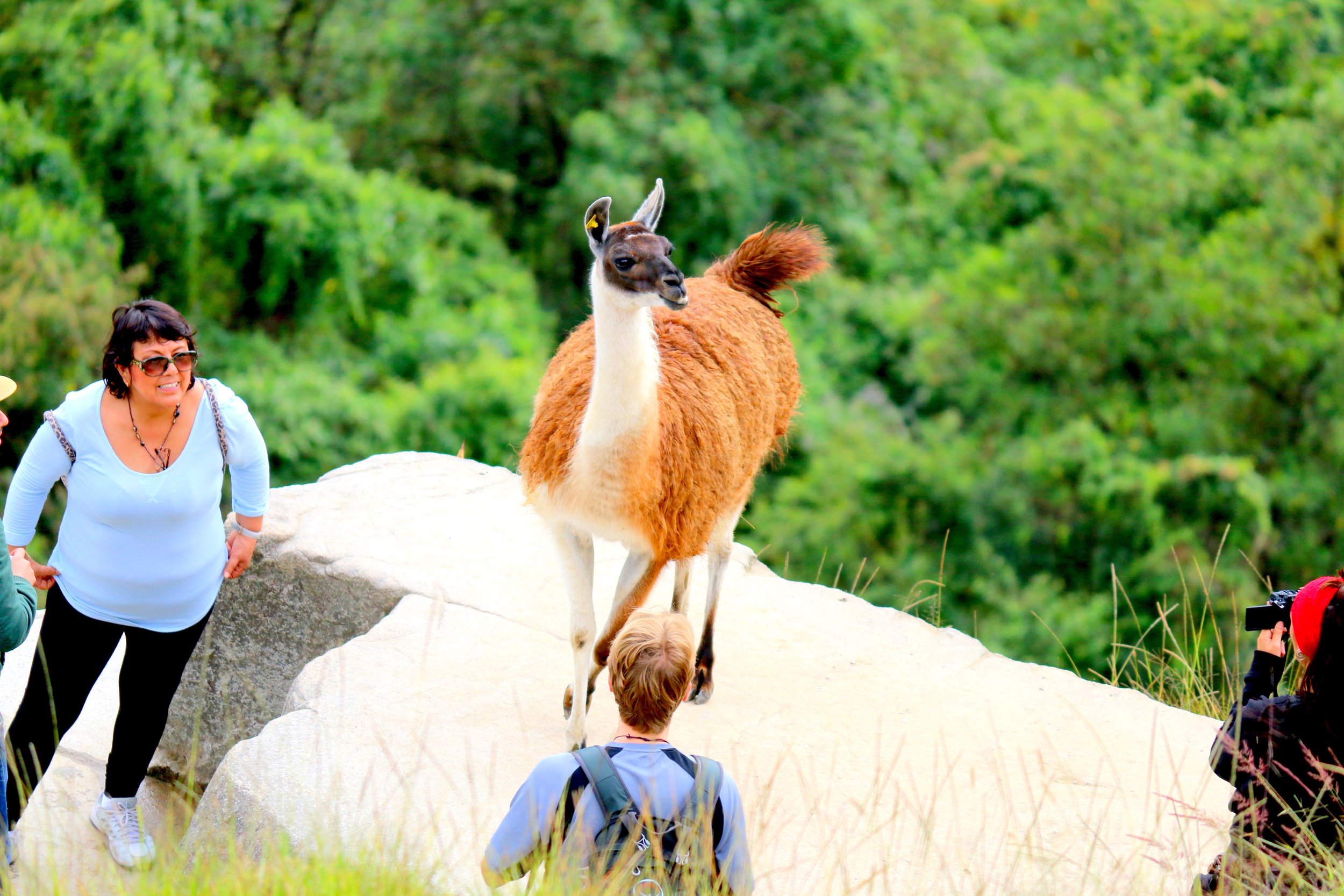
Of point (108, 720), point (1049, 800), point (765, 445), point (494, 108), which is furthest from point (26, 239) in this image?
point (1049, 800)

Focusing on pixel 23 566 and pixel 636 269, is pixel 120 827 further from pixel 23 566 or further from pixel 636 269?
pixel 636 269

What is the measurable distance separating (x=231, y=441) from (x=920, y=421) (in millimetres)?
8920

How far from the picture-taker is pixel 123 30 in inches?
379

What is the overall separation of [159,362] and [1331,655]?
109 inches

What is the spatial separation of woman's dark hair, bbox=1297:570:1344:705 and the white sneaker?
2968mm

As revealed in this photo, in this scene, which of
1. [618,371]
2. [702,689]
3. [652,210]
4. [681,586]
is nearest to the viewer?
[618,371]

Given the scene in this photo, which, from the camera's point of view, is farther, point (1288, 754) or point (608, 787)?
point (1288, 754)

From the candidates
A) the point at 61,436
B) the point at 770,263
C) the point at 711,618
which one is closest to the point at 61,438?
the point at 61,436

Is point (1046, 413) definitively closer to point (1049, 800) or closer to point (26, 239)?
point (1049, 800)

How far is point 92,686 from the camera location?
141 inches

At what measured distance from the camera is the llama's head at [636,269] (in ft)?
12.0

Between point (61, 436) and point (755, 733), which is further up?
point (61, 436)

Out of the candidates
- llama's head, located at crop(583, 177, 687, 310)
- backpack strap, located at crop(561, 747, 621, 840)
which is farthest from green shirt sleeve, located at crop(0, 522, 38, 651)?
llama's head, located at crop(583, 177, 687, 310)

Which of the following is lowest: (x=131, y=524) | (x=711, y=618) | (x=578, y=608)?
(x=711, y=618)
